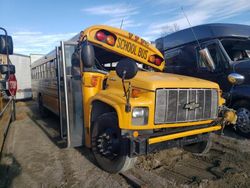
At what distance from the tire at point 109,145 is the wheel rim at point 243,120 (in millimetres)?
3028

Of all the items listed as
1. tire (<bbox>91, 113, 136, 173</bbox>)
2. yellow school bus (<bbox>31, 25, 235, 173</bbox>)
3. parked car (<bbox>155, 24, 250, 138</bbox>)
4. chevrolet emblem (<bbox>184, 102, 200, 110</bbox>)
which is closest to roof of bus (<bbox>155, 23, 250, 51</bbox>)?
parked car (<bbox>155, 24, 250, 138</bbox>)

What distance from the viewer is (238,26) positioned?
657cm

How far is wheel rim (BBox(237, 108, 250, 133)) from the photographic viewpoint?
5465 mm

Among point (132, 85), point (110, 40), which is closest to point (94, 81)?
point (110, 40)

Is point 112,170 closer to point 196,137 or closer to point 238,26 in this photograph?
point 196,137

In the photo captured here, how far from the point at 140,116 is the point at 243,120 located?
326 cm

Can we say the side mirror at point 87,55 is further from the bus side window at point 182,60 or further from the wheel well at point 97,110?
the bus side window at point 182,60

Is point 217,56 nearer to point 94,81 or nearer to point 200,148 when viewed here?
point 200,148

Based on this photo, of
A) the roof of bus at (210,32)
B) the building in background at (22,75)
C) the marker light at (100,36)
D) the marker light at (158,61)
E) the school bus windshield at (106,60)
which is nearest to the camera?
the marker light at (100,36)

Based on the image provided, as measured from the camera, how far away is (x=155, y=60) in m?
5.14

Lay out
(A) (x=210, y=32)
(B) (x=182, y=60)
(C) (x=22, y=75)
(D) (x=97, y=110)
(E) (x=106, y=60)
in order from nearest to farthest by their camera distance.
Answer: (D) (x=97, y=110)
(E) (x=106, y=60)
(A) (x=210, y=32)
(B) (x=182, y=60)
(C) (x=22, y=75)

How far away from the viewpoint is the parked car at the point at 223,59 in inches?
219

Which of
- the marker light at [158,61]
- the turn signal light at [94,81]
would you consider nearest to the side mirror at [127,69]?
the turn signal light at [94,81]

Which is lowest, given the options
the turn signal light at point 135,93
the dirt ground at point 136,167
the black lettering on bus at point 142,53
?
the dirt ground at point 136,167
